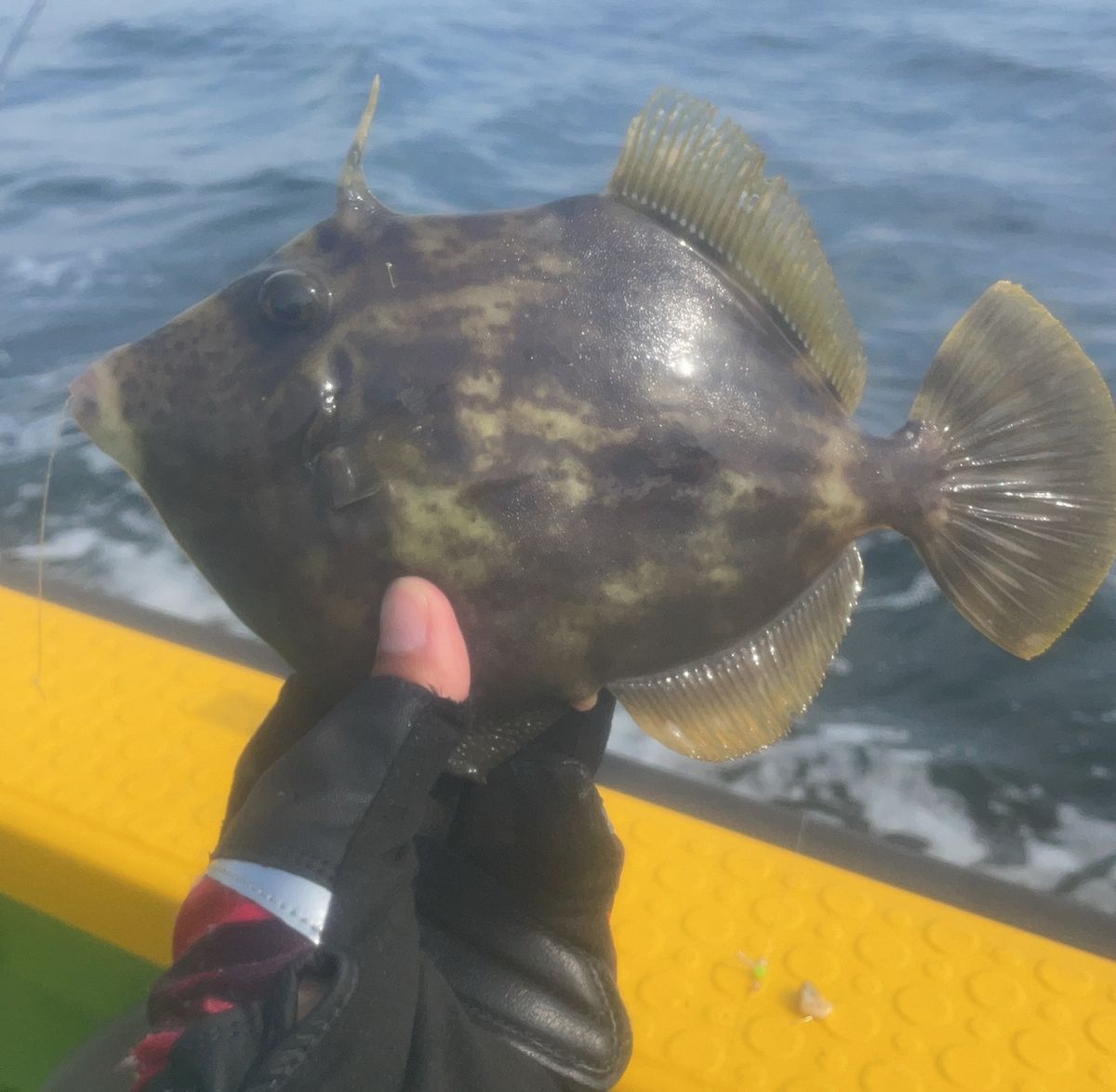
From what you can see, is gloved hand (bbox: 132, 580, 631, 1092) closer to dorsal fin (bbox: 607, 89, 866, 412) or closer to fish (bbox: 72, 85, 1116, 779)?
fish (bbox: 72, 85, 1116, 779)

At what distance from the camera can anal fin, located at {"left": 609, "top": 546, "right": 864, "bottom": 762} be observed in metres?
1.89

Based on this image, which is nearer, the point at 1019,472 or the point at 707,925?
the point at 1019,472

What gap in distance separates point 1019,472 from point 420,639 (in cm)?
107

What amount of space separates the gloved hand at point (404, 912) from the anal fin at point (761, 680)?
31 cm

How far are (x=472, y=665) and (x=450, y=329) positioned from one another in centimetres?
55

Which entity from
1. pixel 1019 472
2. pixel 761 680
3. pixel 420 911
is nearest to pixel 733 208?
pixel 1019 472

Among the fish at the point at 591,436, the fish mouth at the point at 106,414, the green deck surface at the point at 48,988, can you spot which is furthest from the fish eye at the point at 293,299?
the green deck surface at the point at 48,988

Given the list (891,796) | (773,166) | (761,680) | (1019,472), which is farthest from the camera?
(773,166)

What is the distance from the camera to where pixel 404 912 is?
65.6 inches

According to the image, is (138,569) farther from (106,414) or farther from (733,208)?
(733,208)

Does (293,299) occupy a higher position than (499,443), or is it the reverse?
(293,299)

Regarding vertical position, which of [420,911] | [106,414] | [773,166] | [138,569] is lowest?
[138,569]

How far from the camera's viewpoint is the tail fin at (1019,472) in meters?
1.73

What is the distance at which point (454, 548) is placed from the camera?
1.62m
